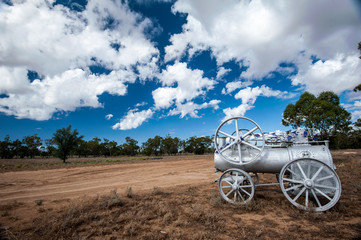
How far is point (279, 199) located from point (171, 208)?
4.25 meters

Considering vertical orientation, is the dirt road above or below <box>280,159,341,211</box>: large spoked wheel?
below

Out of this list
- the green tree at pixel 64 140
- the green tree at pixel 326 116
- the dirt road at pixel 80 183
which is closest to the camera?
the dirt road at pixel 80 183

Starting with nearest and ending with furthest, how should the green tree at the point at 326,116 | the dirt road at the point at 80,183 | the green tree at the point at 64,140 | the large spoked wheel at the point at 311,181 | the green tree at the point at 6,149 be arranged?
the large spoked wheel at the point at 311,181
the dirt road at the point at 80,183
the green tree at the point at 326,116
the green tree at the point at 64,140
the green tree at the point at 6,149

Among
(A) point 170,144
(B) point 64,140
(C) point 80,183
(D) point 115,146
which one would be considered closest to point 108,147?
(D) point 115,146

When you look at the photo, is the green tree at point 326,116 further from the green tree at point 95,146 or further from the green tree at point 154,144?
the green tree at point 95,146

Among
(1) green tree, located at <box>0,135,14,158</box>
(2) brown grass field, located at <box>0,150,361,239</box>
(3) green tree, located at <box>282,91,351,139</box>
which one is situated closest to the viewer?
(2) brown grass field, located at <box>0,150,361,239</box>

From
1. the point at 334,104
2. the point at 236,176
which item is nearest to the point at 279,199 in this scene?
the point at 236,176

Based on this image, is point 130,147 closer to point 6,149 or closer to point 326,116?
point 6,149

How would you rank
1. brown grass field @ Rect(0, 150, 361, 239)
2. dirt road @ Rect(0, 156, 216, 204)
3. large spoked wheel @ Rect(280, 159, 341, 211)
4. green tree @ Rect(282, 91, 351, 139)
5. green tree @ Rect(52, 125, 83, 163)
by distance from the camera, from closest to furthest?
brown grass field @ Rect(0, 150, 361, 239)
large spoked wheel @ Rect(280, 159, 341, 211)
dirt road @ Rect(0, 156, 216, 204)
green tree @ Rect(282, 91, 351, 139)
green tree @ Rect(52, 125, 83, 163)

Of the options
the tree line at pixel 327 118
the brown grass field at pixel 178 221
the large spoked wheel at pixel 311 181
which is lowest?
the brown grass field at pixel 178 221

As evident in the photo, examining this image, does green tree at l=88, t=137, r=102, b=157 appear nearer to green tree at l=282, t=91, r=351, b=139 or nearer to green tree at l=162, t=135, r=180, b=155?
green tree at l=162, t=135, r=180, b=155

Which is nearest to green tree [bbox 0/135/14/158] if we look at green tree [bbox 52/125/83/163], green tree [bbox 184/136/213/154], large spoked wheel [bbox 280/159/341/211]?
green tree [bbox 52/125/83/163]

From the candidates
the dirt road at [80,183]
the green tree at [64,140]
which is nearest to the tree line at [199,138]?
the green tree at [64,140]

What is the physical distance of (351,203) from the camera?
19.0 feet
